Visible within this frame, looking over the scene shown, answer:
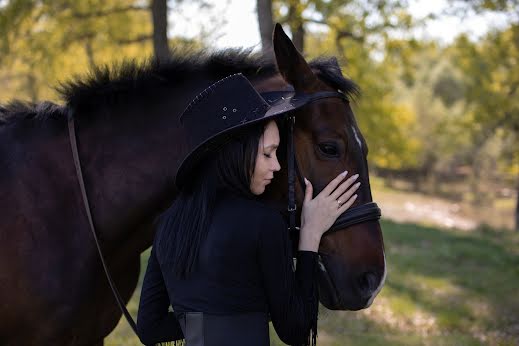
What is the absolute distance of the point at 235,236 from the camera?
1906mm

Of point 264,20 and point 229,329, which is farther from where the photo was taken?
point 264,20

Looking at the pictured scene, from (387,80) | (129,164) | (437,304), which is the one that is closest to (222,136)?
(129,164)

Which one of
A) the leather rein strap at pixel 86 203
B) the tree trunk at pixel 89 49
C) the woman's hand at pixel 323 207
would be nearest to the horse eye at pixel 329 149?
the woman's hand at pixel 323 207

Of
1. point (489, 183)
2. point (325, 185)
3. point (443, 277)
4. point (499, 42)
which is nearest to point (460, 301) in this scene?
point (443, 277)

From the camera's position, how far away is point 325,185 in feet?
7.43

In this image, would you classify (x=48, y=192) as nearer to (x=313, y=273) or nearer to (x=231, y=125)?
(x=231, y=125)

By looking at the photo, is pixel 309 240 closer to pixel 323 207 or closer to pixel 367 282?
pixel 323 207

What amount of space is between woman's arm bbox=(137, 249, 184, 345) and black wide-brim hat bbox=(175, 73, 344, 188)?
0.39 metres

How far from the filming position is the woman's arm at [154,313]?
225 cm

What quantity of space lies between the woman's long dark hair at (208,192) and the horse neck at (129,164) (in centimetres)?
72

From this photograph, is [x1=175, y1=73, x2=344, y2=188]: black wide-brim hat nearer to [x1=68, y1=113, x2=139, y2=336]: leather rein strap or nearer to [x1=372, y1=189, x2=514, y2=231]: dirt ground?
[x1=68, y1=113, x2=139, y2=336]: leather rein strap

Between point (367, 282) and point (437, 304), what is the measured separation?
588 centimetres

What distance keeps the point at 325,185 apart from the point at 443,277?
24.7 ft

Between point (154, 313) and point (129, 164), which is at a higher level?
point (129, 164)
